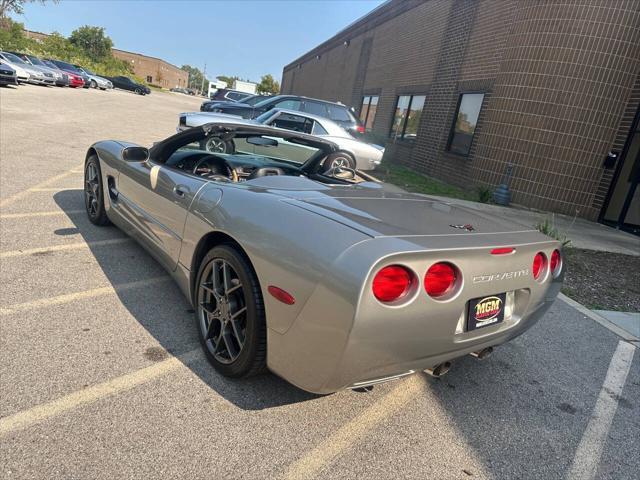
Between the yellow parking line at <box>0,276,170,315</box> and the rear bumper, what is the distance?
1.77 meters

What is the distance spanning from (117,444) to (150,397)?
343 mm

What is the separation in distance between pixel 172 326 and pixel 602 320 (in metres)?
3.87

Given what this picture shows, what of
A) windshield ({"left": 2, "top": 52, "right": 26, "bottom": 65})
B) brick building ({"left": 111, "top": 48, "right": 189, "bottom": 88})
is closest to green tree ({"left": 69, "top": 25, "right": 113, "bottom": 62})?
brick building ({"left": 111, "top": 48, "right": 189, "bottom": 88})

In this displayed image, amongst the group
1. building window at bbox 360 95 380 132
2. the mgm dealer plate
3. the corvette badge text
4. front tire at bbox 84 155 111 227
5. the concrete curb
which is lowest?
the concrete curb

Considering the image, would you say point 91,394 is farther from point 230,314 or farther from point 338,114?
point 338,114

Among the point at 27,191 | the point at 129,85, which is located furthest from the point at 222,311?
the point at 129,85

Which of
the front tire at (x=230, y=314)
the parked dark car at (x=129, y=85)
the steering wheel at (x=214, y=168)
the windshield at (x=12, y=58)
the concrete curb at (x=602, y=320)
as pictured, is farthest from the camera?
the parked dark car at (x=129, y=85)

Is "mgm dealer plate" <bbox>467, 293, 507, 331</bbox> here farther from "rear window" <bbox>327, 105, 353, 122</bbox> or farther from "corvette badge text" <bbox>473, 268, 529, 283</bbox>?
"rear window" <bbox>327, 105, 353, 122</bbox>

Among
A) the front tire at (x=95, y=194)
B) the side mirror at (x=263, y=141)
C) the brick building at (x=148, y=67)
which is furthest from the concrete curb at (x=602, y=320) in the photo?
the brick building at (x=148, y=67)

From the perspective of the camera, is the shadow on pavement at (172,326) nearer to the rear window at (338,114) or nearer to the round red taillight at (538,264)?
the round red taillight at (538,264)

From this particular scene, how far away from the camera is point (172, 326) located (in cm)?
300

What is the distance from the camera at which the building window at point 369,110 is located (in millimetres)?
18742

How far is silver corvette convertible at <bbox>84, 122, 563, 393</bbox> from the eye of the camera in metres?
1.85

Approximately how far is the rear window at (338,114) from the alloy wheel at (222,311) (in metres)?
8.80
